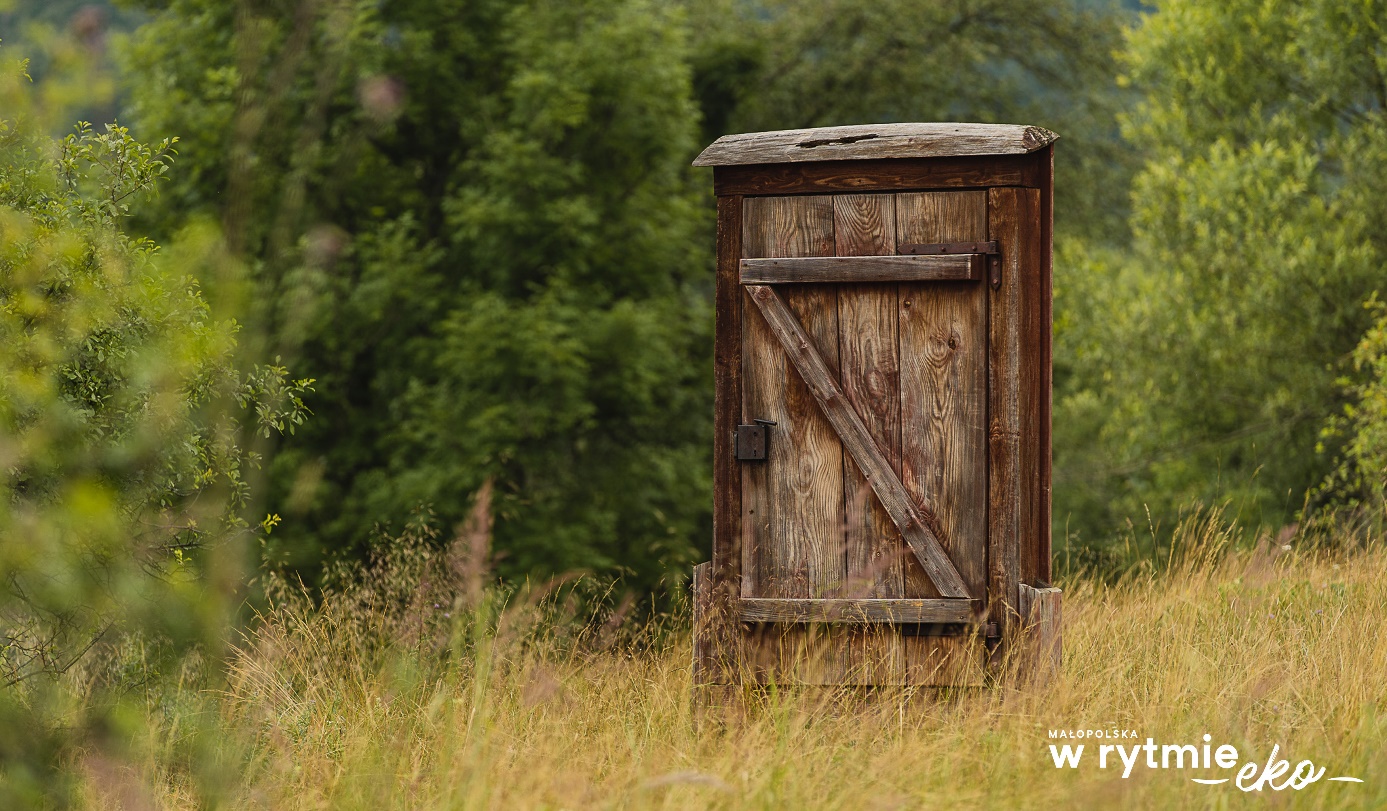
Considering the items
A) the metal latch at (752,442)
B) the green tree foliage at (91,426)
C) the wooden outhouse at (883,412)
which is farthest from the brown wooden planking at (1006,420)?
the green tree foliage at (91,426)

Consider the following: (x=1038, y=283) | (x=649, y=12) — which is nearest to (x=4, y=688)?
(x=1038, y=283)

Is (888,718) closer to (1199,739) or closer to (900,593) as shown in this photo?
(900,593)

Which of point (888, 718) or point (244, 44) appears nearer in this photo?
point (244, 44)

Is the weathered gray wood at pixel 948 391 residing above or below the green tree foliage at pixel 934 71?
below

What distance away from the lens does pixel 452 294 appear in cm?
1154

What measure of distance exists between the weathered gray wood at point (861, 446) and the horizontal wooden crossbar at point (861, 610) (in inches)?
2.3

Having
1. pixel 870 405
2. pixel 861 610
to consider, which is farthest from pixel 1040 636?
pixel 870 405

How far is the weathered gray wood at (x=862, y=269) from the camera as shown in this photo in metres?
4.23

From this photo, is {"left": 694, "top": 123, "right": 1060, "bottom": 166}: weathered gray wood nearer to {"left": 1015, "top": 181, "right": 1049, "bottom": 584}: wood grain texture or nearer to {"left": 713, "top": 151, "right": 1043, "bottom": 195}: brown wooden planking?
{"left": 713, "top": 151, "right": 1043, "bottom": 195}: brown wooden planking

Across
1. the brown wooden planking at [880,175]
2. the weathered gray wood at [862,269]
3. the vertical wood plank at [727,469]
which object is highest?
the brown wooden planking at [880,175]

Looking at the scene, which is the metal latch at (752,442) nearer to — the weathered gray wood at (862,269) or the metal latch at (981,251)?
the weathered gray wood at (862,269)

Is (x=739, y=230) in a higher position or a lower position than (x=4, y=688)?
higher

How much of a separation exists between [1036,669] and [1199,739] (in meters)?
0.75

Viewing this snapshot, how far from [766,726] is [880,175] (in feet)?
6.34
